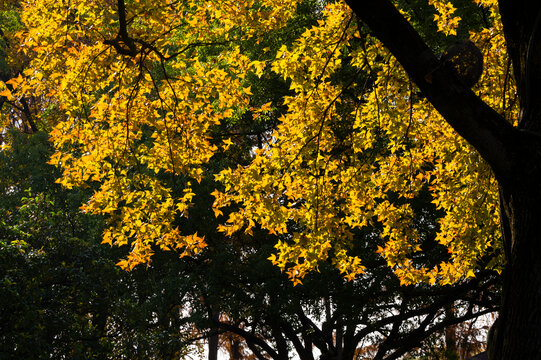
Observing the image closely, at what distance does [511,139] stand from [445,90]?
602 mm

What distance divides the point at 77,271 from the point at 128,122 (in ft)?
16.1

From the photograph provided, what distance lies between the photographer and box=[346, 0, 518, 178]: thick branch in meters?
3.98

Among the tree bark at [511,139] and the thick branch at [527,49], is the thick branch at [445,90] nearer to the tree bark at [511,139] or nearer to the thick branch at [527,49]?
the tree bark at [511,139]

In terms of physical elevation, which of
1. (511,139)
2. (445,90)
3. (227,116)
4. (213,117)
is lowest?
(511,139)

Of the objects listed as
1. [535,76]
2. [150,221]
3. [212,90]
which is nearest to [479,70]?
[535,76]

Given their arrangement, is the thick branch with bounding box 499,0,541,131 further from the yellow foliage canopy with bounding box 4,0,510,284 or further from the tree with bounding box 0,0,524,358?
the yellow foliage canopy with bounding box 4,0,510,284

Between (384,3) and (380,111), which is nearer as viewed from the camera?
(384,3)

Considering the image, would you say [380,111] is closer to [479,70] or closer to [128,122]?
[479,70]

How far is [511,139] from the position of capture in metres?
3.96

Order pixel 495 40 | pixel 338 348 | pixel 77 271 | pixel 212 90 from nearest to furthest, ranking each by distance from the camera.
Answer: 1. pixel 212 90
2. pixel 495 40
3. pixel 77 271
4. pixel 338 348

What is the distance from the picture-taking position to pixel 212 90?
6.97m

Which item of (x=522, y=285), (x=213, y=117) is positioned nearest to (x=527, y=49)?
(x=522, y=285)

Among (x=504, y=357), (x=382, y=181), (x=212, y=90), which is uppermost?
(x=212, y=90)

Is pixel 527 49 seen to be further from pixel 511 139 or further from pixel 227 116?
pixel 227 116
